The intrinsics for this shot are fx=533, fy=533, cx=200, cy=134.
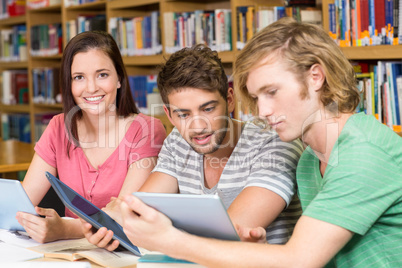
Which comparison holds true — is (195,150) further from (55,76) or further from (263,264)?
(55,76)

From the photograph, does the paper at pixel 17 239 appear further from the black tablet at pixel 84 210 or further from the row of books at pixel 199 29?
the row of books at pixel 199 29

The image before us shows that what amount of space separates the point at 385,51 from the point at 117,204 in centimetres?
139

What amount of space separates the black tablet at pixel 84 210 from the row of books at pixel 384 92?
1350mm

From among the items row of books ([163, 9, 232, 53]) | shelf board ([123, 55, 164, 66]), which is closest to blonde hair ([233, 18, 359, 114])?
row of books ([163, 9, 232, 53])

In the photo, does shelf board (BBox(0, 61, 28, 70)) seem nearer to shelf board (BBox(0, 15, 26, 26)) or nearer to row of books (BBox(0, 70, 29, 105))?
row of books (BBox(0, 70, 29, 105))

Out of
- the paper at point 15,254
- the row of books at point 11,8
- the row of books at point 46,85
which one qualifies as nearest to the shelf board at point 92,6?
the row of books at point 46,85

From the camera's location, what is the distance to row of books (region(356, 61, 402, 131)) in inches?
93.7

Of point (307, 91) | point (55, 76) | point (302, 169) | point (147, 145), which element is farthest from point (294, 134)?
point (55, 76)

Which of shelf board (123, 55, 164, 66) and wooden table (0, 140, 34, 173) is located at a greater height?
shelf board (123, 55, 164, 66)

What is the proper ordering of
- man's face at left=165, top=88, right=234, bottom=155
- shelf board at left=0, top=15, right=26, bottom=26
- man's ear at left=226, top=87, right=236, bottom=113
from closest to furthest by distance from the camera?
1. man's face at left=165, top=88, right=234, bottom=155
2. man's ear at left=226, top=87, right=236, bottom=113
3. shelf board at left=0, top=15, right=26, bottom=26

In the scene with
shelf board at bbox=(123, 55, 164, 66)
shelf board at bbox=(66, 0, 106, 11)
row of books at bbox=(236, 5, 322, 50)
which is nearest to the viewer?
row of books at bbox=(236, 5, 322, 50)

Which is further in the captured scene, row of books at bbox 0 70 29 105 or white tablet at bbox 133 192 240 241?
row of books at bbox 0 70 29 105

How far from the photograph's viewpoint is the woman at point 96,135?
6.72 ft

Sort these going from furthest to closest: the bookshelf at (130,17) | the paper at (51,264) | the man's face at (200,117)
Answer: the bookshelf at (130,17)
the man's face at (200,117)
the paper at (51,264)
